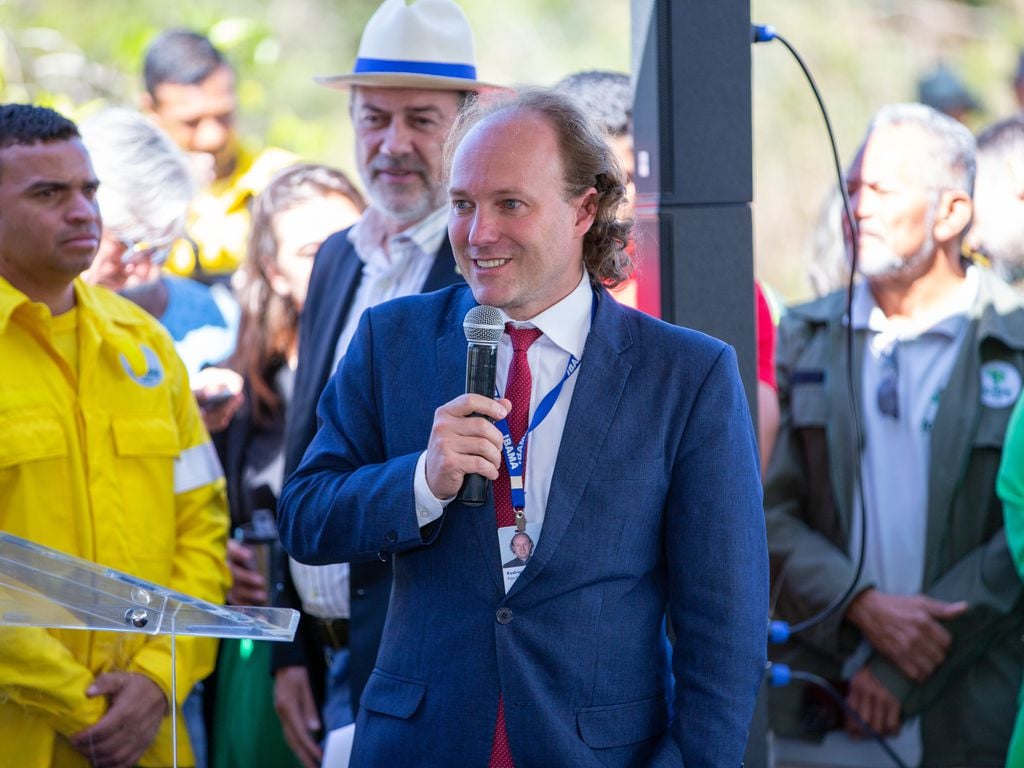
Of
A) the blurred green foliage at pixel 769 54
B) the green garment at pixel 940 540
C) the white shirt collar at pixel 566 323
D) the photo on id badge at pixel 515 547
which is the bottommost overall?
the green garment at pixel 940 540

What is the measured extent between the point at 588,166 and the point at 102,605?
4.12 feet

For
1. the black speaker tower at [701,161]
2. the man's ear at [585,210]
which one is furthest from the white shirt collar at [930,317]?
the man's ear at [585,210]

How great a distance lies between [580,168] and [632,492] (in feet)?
2.08

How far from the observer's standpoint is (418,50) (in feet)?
12.1

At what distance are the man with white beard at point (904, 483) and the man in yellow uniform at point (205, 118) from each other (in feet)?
9.92

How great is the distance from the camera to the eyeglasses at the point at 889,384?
14.2 feet

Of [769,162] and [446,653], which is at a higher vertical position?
[769,162]

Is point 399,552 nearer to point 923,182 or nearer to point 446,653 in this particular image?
point 446,653

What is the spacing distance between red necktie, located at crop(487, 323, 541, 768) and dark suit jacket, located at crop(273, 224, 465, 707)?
938 millimetres

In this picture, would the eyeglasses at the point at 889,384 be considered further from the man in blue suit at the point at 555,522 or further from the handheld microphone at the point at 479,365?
the handheld microphone at the point at 479,365

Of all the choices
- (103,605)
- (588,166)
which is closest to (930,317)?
(588,166)

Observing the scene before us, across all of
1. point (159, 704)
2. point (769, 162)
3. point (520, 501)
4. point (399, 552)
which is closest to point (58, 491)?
point (159, 704)

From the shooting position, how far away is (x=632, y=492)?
94.3 inches

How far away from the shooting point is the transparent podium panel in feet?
7.91
